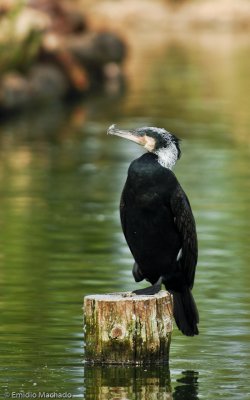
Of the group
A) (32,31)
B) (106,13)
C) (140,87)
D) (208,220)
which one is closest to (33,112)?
(32,31)

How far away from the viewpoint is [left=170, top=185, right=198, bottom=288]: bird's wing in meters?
8.72

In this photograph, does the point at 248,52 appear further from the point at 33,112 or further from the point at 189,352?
the point at 189,352

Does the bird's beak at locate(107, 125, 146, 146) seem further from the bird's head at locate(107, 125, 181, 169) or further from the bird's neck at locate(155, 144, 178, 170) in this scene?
the bird's neck at locate(155, 144, 178, 170)

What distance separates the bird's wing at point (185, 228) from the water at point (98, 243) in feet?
1.92

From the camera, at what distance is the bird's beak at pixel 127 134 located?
8602 millimetres

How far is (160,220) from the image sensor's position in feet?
28.8

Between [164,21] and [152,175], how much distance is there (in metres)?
63.3

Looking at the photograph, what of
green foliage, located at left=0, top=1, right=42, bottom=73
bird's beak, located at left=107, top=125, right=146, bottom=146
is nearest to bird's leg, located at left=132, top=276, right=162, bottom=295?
bird's beak, located at left=107, top=125, right=146, bottom=146

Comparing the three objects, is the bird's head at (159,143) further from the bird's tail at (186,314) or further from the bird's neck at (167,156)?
the bird's tail at (186,314)

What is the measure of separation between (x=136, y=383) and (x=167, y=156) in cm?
135

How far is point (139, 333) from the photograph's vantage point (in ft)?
28.3

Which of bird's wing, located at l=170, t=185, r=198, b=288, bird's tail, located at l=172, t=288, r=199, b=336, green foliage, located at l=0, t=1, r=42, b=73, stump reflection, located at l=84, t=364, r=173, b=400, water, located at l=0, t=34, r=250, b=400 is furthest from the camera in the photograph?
green foliage, located at l=0, t=1, r=42, b=73

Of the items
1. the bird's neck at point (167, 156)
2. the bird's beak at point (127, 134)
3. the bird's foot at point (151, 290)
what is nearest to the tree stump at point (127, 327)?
the bird's foot at point (151, 290)

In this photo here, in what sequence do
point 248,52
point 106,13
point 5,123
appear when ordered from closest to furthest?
point 5,123 → point 248,52 → point 106,13
